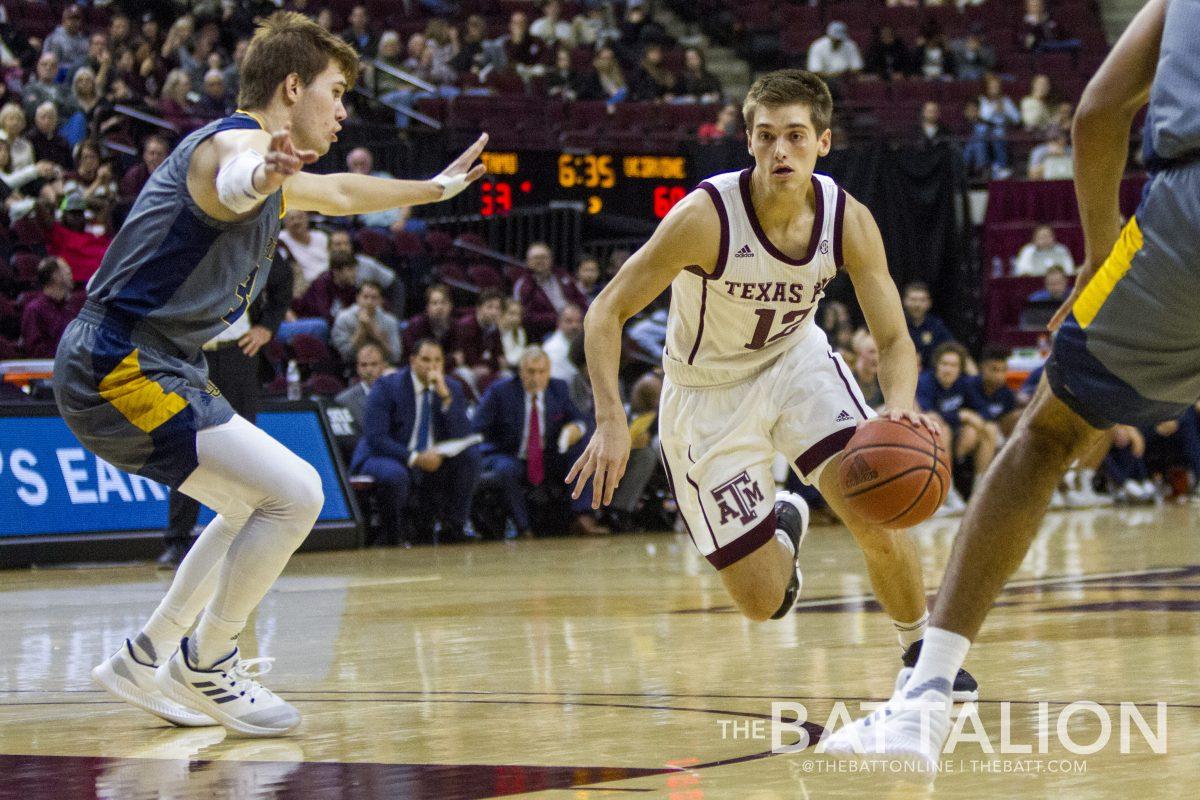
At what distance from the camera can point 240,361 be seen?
9.04m

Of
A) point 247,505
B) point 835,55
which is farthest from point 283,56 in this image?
point 835,55

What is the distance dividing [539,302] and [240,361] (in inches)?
241

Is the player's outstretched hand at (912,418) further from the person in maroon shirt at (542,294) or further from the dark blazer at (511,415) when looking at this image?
the person in maroon shirt at (542,294)

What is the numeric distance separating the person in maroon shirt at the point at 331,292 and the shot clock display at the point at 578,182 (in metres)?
3.37

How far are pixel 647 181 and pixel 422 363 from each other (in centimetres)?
614

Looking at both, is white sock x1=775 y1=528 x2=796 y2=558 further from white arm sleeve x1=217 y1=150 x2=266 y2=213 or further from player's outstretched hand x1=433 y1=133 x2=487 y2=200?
white arm sleeve x1=217 y1=150 x2=266 y2=213

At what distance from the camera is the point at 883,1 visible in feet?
73.1

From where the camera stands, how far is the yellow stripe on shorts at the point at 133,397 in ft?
14.0

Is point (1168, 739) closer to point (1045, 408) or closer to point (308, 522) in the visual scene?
point (1045, 408)

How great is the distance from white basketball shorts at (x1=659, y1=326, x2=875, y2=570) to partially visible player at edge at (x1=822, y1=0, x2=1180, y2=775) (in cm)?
171

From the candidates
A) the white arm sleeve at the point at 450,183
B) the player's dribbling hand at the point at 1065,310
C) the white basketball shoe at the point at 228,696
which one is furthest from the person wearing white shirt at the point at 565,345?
the player's dribbling hand at the point at 1065,310

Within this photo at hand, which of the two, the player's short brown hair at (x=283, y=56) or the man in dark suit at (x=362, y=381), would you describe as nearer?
the player's short brown hair at (x=283, y=56)

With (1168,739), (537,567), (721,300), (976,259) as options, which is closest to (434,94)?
(976,259)

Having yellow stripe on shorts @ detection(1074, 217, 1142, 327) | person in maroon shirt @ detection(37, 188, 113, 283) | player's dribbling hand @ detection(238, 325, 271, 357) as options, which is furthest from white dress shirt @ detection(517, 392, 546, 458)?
→ yellow stripe on shorts @ detection(1074, 217, 1142, 327)
